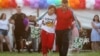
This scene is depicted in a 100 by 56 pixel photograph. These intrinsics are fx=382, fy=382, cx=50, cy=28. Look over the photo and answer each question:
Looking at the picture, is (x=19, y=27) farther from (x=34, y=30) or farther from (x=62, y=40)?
(x=62, y=40)

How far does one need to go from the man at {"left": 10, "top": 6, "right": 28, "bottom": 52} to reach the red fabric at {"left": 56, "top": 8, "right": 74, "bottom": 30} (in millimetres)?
2994

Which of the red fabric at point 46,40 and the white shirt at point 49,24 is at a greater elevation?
the white shirt at point 49,24

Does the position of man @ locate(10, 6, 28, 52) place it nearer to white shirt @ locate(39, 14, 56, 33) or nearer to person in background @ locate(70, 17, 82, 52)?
person in background @ locate(70, 17, 82, 52)

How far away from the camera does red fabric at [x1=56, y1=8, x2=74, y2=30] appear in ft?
37.6

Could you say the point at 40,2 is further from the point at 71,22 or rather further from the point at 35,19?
the point at 71,22

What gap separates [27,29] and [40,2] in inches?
45.2

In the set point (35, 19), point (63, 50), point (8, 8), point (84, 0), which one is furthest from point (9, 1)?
point (63, 50)

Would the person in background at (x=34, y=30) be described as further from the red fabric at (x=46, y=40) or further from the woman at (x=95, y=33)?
the red fabric at (x=46, y=40)

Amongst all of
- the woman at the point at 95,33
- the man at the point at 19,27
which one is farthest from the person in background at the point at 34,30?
the woman at the point at 95,33

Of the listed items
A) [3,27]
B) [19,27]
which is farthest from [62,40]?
[3,27]

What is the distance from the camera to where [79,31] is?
564 inches

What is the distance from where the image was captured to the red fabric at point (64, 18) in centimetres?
1145

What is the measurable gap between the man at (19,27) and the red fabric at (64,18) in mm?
2994

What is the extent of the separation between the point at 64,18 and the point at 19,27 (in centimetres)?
332
